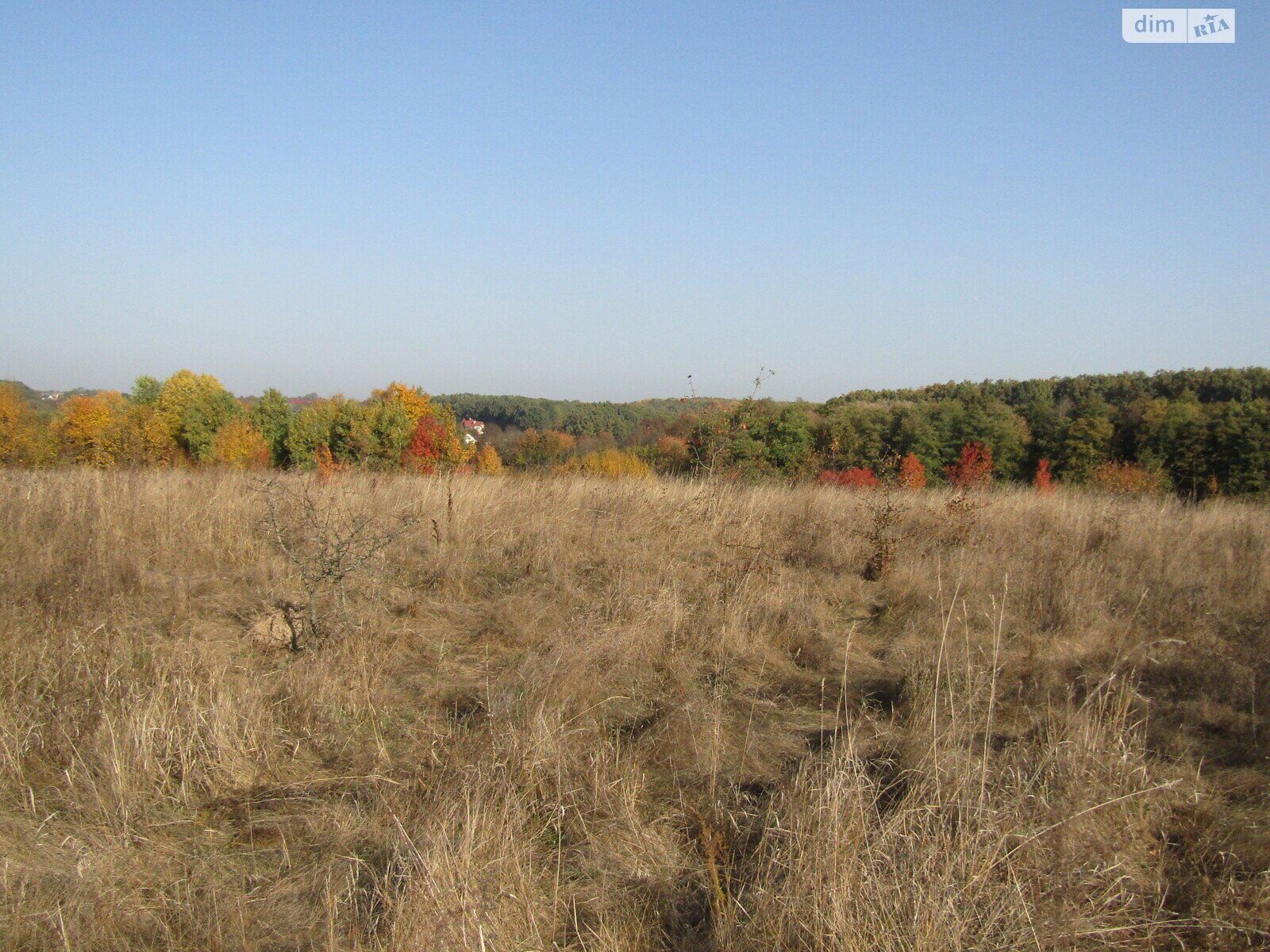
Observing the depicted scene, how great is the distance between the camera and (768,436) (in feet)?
47.1

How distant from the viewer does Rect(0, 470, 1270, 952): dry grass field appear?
2.04m

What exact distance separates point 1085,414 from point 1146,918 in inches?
1597

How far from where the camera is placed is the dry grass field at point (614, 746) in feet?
6.68

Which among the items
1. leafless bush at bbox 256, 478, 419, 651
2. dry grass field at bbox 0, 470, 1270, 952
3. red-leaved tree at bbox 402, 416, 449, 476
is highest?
red-leaved tree at bbox 402, 416, 449, 476

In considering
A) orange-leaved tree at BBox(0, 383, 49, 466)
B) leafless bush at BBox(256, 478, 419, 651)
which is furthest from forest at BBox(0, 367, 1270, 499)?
leafless bush at BBox(256, 478, 419, 651)

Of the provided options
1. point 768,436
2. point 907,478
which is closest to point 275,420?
point 768,436

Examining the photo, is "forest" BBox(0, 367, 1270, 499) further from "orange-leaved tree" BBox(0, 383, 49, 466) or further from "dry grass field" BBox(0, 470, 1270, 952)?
"dry grass field" BBox(0, 470, 1270, 952)

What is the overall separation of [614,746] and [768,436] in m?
11.9

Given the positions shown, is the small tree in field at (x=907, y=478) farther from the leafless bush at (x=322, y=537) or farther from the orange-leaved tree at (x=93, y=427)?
the orange-leaved tree at (x=93, y=427)

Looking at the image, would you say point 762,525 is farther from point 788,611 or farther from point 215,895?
point 215,895

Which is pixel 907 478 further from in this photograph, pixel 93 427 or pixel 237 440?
pixel 93 427

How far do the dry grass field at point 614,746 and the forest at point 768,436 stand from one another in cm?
245

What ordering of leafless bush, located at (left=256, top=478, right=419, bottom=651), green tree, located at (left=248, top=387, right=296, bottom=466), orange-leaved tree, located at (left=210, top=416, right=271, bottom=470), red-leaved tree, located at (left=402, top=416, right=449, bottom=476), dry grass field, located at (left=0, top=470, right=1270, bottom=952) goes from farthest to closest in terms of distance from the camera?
green tree, located at (left=248, top=387, right=296, bottom=466) < orange-leaved tree, located at (left=210, top=416, right=271, bottom=470) < red-leaved tree, located at (left=402, top=416, right=449, bottom=476) < leafless bush, located at (left=256, top=478, right=419, bottom=651) < dry grass field, located at (left=0, top=470, right=1270, bottom=952)

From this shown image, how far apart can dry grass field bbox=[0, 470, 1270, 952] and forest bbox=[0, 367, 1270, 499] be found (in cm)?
245
